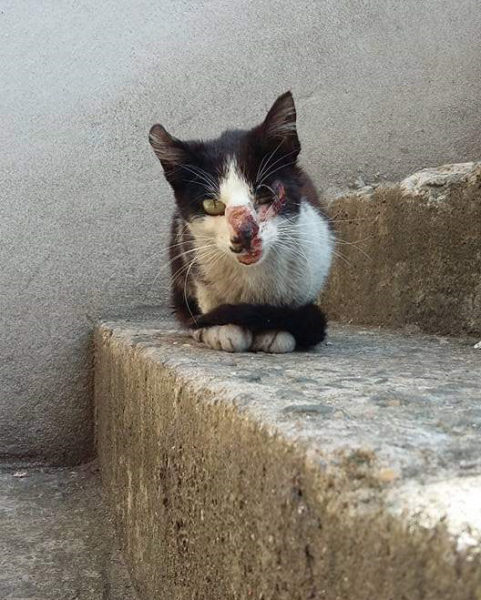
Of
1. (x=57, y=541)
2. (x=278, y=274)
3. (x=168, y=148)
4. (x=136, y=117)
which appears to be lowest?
(x=57, y=541)

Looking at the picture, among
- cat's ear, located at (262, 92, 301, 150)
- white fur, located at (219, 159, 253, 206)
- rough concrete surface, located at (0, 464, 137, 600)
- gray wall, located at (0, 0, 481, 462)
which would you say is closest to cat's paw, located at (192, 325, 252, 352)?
white fur, located at (219, 159, 253, 206)

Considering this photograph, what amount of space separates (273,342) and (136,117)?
129cm

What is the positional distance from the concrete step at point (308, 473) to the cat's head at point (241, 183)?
0.22 m

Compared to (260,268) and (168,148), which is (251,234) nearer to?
(260,268)

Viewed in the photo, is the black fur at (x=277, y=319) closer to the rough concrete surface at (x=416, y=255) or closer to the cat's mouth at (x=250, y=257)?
the cat's mouth at (x=250, y=257)

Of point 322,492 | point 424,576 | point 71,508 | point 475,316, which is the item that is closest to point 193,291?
point 475,316

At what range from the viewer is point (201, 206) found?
1431 millimetres

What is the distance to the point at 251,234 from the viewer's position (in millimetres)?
1334

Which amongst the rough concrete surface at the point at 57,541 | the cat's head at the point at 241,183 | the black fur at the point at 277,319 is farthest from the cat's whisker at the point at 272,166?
the rough concrete surface at the point at 57,541

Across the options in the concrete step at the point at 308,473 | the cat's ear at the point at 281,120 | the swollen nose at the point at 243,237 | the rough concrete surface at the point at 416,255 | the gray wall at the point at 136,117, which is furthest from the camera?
the gray wall at the point at 136,117

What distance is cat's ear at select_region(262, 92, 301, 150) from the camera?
1.43 m

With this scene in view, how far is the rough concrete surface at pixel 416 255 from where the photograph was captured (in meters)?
1.74

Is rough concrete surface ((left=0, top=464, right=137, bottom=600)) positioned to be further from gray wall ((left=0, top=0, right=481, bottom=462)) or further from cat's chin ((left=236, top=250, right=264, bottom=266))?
cat's chin ((left=236, top=250, right=264, bottom=266))

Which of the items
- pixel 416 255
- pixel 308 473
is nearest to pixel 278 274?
pixel 416 255
